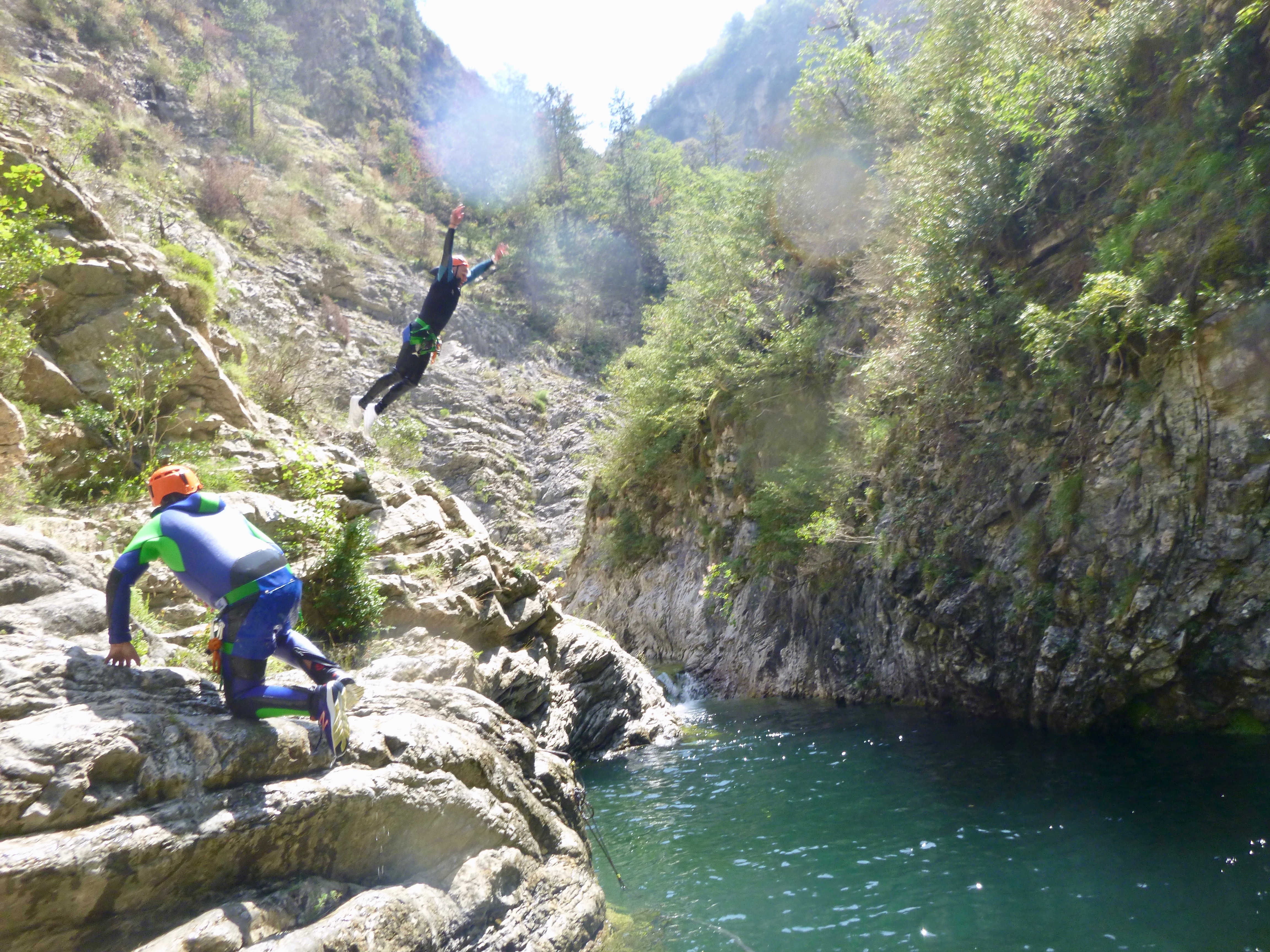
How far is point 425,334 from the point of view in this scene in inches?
396

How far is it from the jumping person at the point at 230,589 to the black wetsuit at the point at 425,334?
4.92m

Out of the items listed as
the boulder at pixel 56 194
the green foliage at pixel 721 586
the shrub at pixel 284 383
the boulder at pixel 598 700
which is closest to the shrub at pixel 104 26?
the shrub at pixel 284 383

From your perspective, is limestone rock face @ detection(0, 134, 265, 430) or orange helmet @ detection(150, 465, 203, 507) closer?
orange helmet @ detection(150, 465, 203, 507)

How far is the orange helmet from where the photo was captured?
16.3 ft

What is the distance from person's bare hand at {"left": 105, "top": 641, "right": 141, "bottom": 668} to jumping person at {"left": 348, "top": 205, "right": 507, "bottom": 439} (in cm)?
566

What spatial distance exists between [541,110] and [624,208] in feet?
44.1

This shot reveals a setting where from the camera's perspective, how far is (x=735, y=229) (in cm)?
2419

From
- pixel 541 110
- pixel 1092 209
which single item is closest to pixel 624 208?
pixel 541 110

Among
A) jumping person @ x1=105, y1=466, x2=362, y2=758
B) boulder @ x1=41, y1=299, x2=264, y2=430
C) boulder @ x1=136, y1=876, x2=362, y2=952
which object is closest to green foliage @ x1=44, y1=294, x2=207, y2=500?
boulder @ x1=41, y1=299, x2=264, y2=430

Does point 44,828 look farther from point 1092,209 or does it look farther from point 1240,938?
point 1092,209

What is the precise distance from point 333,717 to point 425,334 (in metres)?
6.29

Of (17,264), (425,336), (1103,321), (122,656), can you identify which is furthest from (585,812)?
(1103,321)

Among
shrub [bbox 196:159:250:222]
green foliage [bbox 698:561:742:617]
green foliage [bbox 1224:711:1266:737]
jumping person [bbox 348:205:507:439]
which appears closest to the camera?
green foliage [bbox 1224:711:1266:737]

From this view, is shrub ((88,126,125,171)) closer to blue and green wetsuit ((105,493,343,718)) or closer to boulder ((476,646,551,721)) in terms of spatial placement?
boulder ((476,646,551,721))
